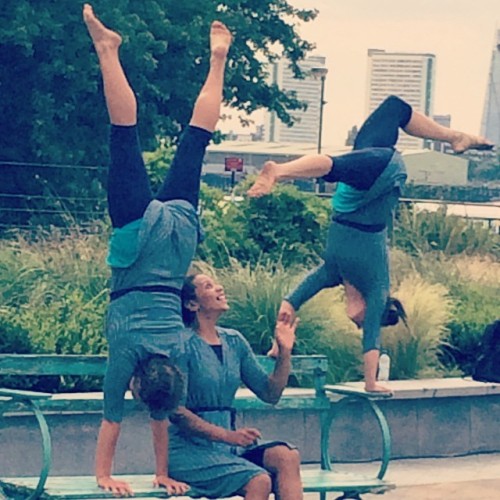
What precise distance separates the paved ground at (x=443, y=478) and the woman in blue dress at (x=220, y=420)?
2.13 meters

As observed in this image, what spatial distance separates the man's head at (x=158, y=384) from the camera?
6.56m

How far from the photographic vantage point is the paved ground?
30.6 ft

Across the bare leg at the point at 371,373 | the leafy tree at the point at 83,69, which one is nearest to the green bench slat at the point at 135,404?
the bare leg at the point at 371,373

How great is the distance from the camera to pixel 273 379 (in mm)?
7043

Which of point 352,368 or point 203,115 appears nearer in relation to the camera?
point 203,115

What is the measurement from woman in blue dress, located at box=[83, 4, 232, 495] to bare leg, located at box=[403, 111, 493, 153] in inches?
48.7

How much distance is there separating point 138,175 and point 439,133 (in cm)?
175

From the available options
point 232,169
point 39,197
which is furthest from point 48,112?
point 232,169

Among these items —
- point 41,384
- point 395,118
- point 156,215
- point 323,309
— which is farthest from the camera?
point 323,309

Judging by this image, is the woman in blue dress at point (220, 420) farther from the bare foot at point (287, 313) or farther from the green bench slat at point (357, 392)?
the green bench slat at point (357, 392)

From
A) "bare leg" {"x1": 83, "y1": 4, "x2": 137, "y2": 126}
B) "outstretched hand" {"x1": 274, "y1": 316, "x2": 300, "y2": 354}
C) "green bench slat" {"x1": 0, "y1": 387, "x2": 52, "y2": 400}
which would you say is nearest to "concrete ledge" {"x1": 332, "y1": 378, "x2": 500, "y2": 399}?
"outstretched hand" {"x1": 274, "y1": 316, "x2": 300, "y2": 354}

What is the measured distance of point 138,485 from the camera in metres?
6.82

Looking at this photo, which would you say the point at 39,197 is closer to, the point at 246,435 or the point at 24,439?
the point at 24,439

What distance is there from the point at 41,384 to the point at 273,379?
294cm
